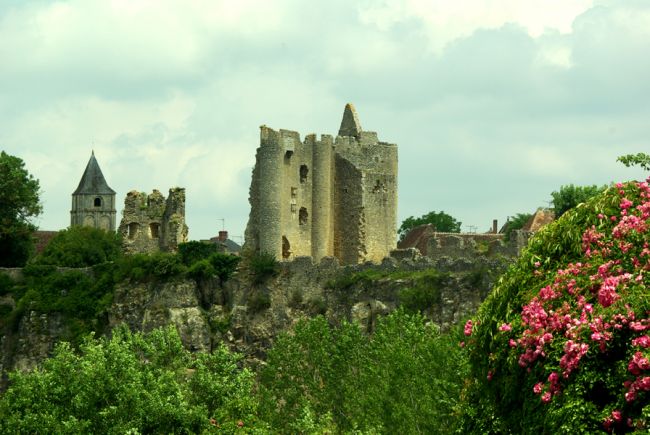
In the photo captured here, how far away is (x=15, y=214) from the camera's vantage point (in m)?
89.2

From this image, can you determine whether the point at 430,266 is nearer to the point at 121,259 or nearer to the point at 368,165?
the point at 368,165

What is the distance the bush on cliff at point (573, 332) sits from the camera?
1091 inches

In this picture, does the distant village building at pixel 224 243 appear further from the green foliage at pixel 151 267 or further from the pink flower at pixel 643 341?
the pink flower at pixel 643 341

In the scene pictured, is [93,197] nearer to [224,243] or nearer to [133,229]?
[224,243]

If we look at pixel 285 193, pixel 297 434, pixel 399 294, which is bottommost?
pixel 297 434

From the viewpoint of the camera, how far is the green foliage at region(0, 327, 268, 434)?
1797 inches

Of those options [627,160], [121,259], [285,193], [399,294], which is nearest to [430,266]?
[399,294]

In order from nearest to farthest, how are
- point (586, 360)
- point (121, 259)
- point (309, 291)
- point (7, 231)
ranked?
point (586, 360) < point (309, 291) < point (121, 259) < point (7, 231)

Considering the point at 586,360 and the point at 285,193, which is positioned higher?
the point at 285,193

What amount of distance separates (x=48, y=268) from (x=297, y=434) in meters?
31.3

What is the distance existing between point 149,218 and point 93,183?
9827 centimetres

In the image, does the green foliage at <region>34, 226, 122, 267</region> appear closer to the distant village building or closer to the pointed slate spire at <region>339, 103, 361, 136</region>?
the distant village building

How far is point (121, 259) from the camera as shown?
3066 inches

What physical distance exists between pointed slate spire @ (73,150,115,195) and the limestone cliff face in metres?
102
